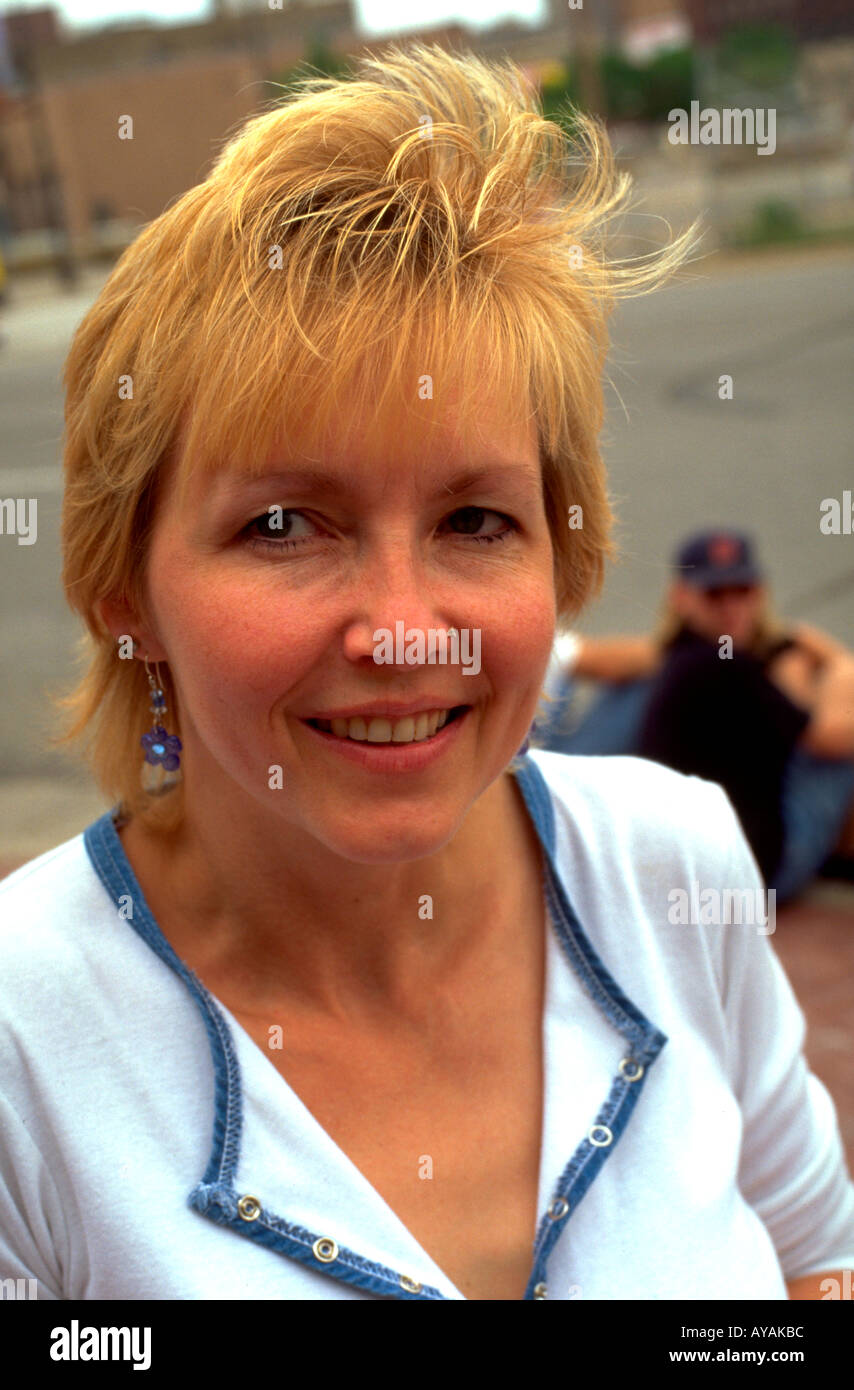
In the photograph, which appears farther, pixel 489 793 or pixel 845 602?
pixel 845 602

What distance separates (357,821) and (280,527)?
29cm

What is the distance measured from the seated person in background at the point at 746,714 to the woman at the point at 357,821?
2520mm

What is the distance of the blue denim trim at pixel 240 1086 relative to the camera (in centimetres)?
137

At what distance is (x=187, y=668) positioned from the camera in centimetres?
136

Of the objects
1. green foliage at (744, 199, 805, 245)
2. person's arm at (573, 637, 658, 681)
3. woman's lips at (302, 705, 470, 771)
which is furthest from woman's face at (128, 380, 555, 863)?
green foliage at (744, 199, 805, 245)

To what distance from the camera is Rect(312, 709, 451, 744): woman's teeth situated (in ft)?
4.46

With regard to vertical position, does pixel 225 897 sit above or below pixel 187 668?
below

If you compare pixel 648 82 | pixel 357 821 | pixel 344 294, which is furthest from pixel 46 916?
pixel 648 82

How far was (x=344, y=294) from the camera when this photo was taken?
1.32 metres

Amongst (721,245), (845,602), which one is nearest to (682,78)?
(721,245)

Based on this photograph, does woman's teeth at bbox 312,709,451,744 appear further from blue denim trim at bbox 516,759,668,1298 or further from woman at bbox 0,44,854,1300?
blue denim trim at bbox 516,759,668,1298
